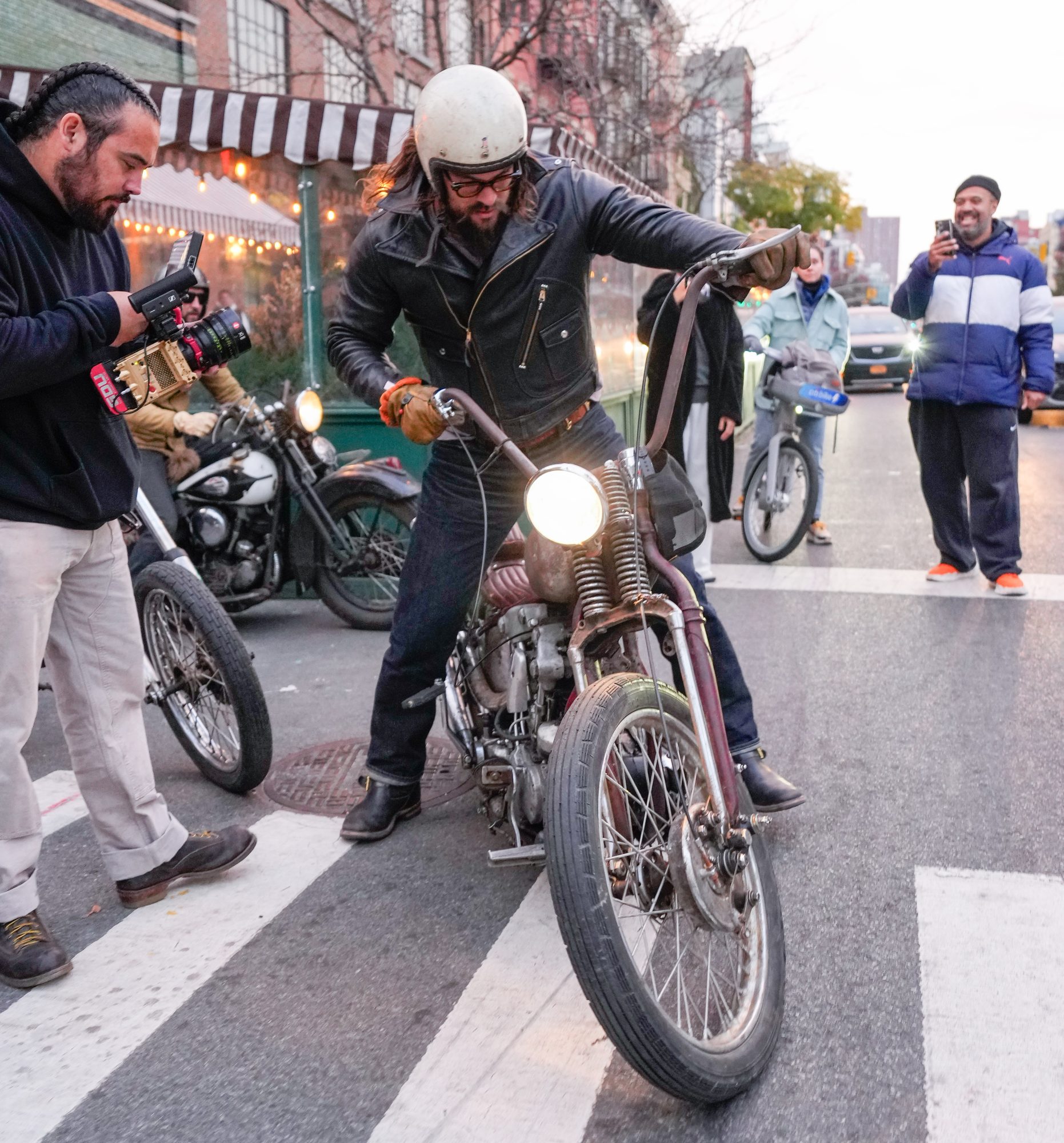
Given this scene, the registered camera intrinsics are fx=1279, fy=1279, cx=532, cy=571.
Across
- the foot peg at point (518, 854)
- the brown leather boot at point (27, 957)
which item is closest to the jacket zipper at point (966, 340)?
the foot peg at point (518, 854)

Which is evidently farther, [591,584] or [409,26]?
[409,26]

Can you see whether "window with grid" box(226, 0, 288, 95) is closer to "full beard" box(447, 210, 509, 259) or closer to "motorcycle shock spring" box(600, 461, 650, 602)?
"full beard" box(447, 210, 509, 259)

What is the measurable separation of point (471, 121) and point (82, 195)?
92 centimetres

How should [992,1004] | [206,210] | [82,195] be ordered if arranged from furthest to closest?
[206,210]
[82,195]
[992,1004]

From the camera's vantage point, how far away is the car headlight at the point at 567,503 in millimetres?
2648

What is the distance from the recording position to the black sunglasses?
9.91 feet

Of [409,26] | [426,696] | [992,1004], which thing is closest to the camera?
[992,1004]

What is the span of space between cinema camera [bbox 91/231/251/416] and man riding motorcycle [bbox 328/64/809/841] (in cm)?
34

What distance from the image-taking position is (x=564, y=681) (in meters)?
3.22

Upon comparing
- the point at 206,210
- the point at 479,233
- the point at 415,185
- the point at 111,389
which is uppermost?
the point at 206,210

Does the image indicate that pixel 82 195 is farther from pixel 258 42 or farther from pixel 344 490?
pixel 258 42

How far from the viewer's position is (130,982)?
3.09 m

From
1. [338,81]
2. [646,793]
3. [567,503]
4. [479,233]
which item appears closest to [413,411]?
[567,503]

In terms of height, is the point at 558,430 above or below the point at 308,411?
above
